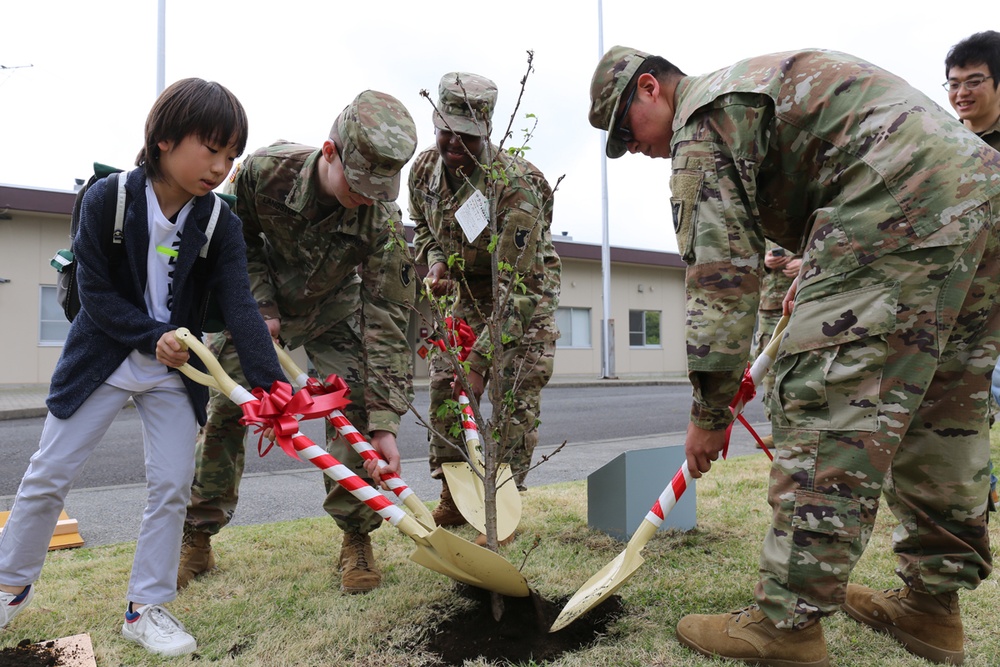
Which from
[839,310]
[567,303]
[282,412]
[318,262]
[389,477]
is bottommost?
[389,477]

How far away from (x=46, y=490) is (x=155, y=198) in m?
0.98

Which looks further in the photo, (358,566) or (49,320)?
(49,320)

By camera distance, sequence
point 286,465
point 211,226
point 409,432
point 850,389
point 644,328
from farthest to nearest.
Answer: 1. point 644,328
2. point 409,432
3. point 286,465
4. point 211,226
5. point 850,389

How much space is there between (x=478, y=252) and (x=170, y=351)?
72.1 inches

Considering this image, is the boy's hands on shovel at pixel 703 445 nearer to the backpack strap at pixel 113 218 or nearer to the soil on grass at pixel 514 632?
the soil on grass at pixel 514 632

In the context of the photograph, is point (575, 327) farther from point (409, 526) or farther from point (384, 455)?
point (409, 526)

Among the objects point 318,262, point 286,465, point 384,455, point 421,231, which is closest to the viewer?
point 384,455

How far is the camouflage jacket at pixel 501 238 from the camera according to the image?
3.30 metres

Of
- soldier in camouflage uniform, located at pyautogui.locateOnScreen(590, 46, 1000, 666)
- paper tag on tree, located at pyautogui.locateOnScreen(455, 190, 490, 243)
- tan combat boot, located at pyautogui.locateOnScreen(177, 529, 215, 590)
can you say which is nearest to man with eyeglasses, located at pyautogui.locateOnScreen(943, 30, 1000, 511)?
soldier in camouflage uniform, located at pyautogui.locateOnScreen(590, 46, 1000, 666)

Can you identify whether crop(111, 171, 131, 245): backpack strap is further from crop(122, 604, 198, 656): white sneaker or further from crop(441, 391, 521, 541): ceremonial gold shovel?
crop(441, 391, 521, 541): ceremonial gold shovel

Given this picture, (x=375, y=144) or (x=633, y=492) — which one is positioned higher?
(x=375, y=144)

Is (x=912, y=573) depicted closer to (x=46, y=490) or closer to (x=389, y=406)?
(x=389, y=406)

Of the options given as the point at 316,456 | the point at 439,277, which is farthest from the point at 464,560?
the point at 439,277

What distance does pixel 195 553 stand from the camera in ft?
9.30
